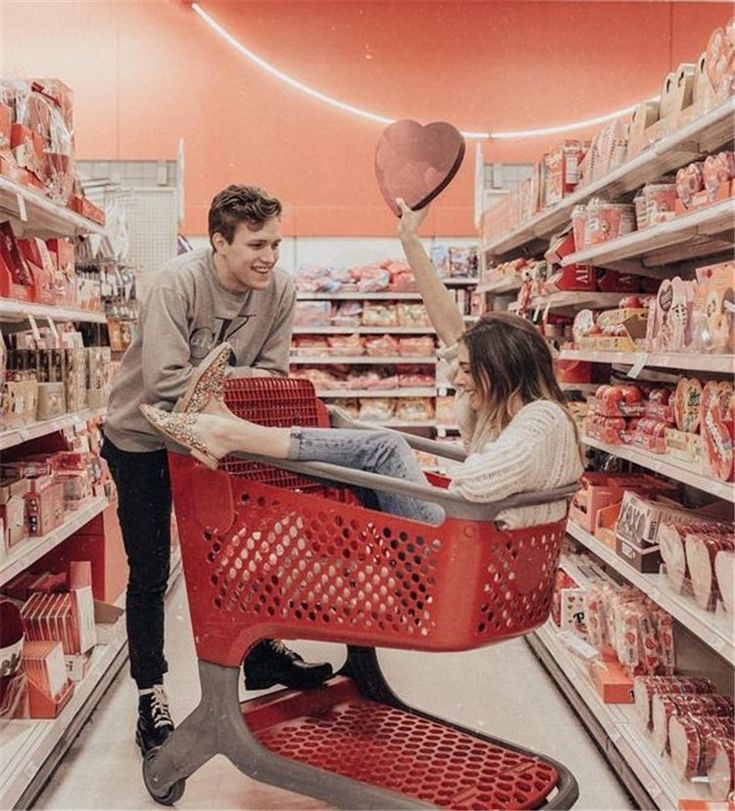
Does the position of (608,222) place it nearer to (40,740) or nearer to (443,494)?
(443,494)

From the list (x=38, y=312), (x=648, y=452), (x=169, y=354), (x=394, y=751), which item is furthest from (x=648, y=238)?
(x=38, y=312)

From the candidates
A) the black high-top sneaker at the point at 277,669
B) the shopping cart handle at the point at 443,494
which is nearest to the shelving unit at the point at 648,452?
the shopping cart handle at the point at 443,494

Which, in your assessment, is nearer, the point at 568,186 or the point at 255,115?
the point at 568,186

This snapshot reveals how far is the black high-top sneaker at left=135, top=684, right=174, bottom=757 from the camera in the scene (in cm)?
250

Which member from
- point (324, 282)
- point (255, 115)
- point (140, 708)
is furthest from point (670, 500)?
point (255, 115)

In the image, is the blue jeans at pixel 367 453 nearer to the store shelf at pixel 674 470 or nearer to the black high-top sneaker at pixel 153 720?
the store shelf at pixel 674 470

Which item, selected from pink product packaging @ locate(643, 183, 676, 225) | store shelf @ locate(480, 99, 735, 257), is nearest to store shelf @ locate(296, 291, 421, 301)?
store shelf @ locate(480, 99, 735, 257)

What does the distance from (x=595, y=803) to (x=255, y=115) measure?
7081 mm

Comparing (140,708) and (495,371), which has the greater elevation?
(495,371)

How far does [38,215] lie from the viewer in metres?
3.17

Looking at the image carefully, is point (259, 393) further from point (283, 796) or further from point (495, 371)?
point (283, 796)

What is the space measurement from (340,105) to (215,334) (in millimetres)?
6369

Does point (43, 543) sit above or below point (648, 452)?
below

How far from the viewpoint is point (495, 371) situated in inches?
81.4
